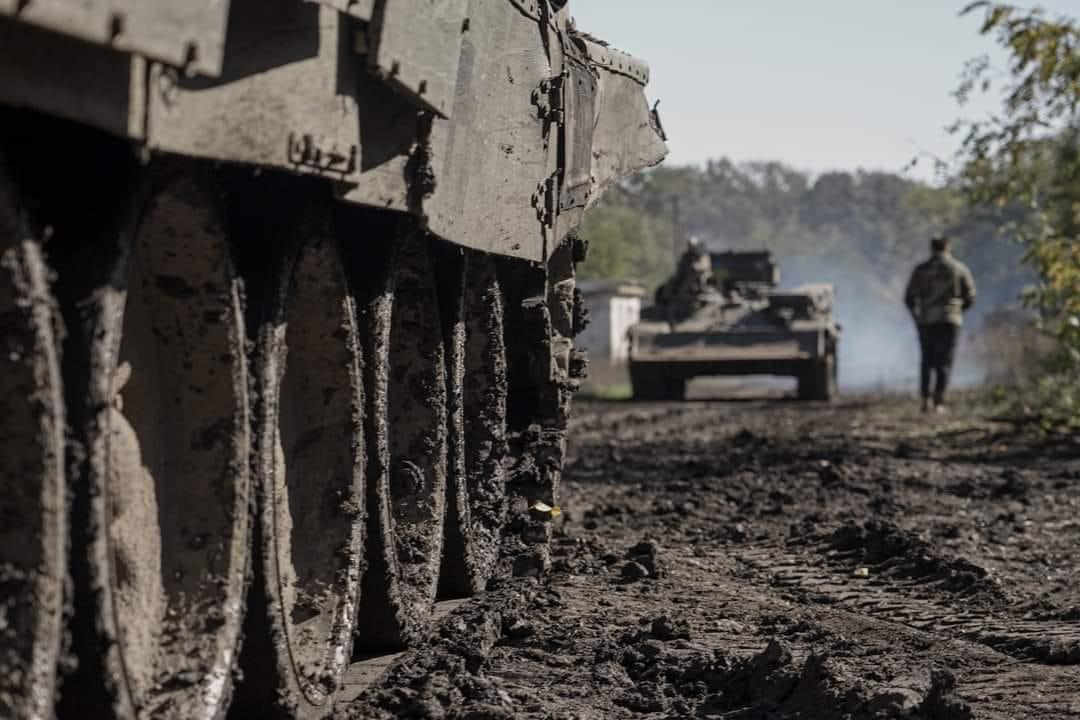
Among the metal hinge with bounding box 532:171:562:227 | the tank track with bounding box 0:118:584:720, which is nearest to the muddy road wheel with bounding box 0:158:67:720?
the tank track with bounding box 0:118:584:720

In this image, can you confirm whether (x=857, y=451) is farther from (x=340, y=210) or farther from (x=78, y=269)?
(x=78, y=269)

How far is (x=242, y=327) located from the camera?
4145mm

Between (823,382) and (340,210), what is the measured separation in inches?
642

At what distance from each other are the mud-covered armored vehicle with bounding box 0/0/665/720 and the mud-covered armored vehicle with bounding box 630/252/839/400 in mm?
13980

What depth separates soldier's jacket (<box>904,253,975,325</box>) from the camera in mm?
18953

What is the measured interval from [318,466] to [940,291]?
14667mm

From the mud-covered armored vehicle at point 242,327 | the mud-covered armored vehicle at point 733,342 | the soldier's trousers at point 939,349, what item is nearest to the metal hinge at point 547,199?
the mud-covered armored vehicle at point 242,327

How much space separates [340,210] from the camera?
531 cm

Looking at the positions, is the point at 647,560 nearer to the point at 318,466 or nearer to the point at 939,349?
the point at 318,466

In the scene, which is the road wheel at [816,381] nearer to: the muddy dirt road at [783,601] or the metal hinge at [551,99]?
the muddy dirt road at [783,601]

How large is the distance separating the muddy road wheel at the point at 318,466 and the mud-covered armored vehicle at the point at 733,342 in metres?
15.7

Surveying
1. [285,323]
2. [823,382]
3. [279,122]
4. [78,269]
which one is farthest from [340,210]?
[823,382]

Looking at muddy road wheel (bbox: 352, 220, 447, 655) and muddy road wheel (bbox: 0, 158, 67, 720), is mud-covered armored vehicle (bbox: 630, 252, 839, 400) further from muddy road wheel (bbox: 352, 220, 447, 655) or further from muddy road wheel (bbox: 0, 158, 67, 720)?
muddy road wheel (bbox: 0, 158, 67, 720)

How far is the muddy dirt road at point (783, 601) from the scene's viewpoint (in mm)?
5109
